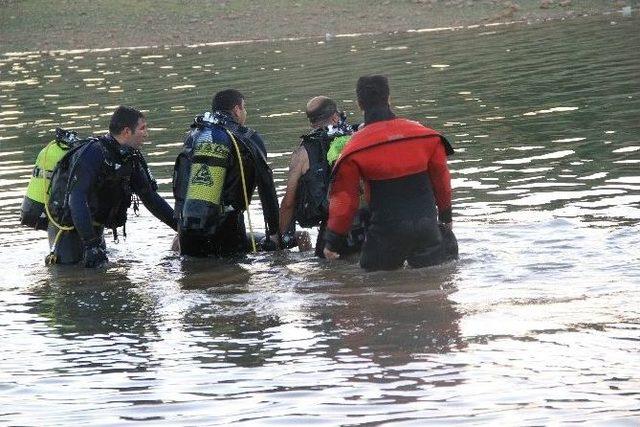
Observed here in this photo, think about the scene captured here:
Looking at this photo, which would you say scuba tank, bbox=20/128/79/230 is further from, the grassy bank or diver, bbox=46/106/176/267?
the grassy bank

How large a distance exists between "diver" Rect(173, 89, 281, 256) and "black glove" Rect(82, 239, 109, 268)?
73 cm

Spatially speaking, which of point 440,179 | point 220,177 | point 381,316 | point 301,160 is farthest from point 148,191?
point 381,316

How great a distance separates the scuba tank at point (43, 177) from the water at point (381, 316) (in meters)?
0.54

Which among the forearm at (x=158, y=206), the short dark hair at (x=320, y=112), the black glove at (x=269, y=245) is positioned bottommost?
the black glove at (x=269, y=245)

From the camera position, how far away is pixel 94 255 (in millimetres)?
11828

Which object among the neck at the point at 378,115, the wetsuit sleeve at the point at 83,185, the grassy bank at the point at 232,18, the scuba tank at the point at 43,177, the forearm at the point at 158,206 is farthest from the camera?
the grassy bank at the point at 232,18

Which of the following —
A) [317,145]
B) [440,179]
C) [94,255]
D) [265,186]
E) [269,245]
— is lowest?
[269,245]

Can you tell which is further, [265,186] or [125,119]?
[265,186]

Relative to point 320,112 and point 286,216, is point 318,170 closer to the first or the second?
point 320,112

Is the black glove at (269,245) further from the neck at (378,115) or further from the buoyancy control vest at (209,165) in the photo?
the neck at (378,115)

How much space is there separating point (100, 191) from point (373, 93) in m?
2.99

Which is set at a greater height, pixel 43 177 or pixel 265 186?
pixel 43 177

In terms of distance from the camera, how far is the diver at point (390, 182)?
9984 millimetres

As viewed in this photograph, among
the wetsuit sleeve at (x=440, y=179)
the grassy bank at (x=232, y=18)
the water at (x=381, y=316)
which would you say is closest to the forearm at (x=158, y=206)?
the water at (x=381, y=316)
